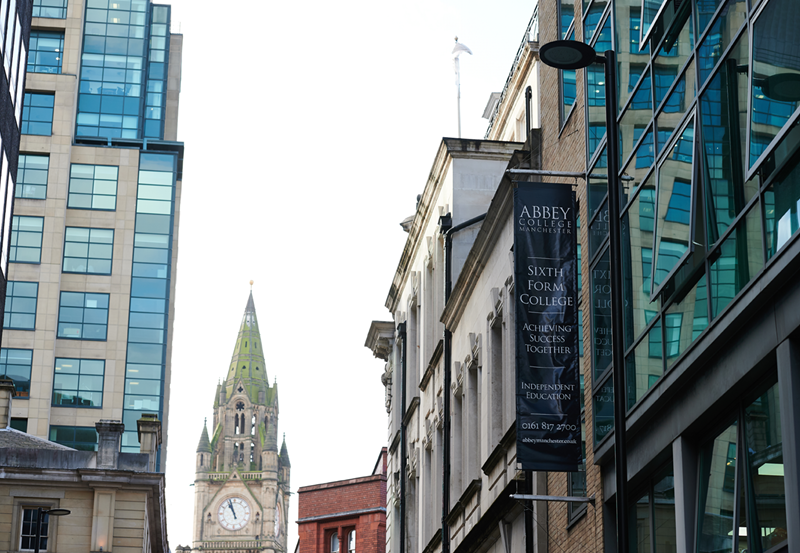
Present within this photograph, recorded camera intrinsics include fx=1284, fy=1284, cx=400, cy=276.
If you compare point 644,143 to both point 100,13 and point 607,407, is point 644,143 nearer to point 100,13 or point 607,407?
point 607,407

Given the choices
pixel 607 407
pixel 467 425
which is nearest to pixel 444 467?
pixel 467 425

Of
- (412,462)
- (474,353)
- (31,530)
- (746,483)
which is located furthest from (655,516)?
(31,530)

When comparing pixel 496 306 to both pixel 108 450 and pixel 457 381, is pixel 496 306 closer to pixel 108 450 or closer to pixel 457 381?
pixel 457 381

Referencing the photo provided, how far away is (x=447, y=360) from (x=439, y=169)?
5.28m

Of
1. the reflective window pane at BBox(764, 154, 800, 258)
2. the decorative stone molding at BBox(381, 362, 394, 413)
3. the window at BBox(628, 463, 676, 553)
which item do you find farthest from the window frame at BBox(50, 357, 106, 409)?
the reflective window pane at BBox(764, 154, 800, 258)

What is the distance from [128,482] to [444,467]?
26.5 meters

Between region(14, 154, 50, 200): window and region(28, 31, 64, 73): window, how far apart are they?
6611 millimetres

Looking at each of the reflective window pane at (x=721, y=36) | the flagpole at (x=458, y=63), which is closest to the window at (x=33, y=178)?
the flagpole at (x=458, y=63)

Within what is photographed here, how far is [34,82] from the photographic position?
87938 millimetres

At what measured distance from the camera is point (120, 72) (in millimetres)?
90250

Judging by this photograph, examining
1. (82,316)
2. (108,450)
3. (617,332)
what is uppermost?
(82,316)

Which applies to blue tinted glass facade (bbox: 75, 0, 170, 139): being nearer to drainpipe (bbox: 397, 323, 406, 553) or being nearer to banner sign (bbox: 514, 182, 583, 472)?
drainpipe (bbox: 397, 323, 406, 553)

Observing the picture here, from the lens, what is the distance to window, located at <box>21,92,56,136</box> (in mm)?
86750

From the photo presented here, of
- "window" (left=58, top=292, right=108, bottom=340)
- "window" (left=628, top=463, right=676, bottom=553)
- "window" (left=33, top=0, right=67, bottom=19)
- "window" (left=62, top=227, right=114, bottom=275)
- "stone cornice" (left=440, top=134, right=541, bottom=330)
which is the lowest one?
"window" (left=628, top=463, right=676, bottom=553)
